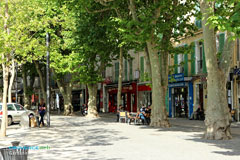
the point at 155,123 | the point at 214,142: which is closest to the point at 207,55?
the point at 214,142

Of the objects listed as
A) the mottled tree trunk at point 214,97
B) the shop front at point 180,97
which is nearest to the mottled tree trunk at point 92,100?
the shop front at point 180,97

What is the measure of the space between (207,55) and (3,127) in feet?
29.7

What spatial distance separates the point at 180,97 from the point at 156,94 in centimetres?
1278

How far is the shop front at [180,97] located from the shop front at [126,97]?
7475 mm

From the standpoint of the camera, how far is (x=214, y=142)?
14.3m

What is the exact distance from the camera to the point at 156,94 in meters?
22.5

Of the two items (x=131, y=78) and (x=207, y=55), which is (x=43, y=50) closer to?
(x=207, y=55)

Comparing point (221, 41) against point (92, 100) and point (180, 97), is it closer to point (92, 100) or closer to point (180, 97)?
point (180, 97)

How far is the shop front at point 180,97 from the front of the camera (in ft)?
107

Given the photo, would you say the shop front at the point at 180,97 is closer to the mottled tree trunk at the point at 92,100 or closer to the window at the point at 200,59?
the window at the point at 200,59

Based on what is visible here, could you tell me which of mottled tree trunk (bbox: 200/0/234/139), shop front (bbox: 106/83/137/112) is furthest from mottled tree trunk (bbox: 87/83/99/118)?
mottled tree trunk (bbox: 200/0/234/139)

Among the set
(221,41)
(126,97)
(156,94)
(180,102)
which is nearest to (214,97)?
(156,94)

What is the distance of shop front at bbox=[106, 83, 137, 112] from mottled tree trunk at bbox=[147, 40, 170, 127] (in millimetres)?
20076

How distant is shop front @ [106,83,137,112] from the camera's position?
43312 millimetres
